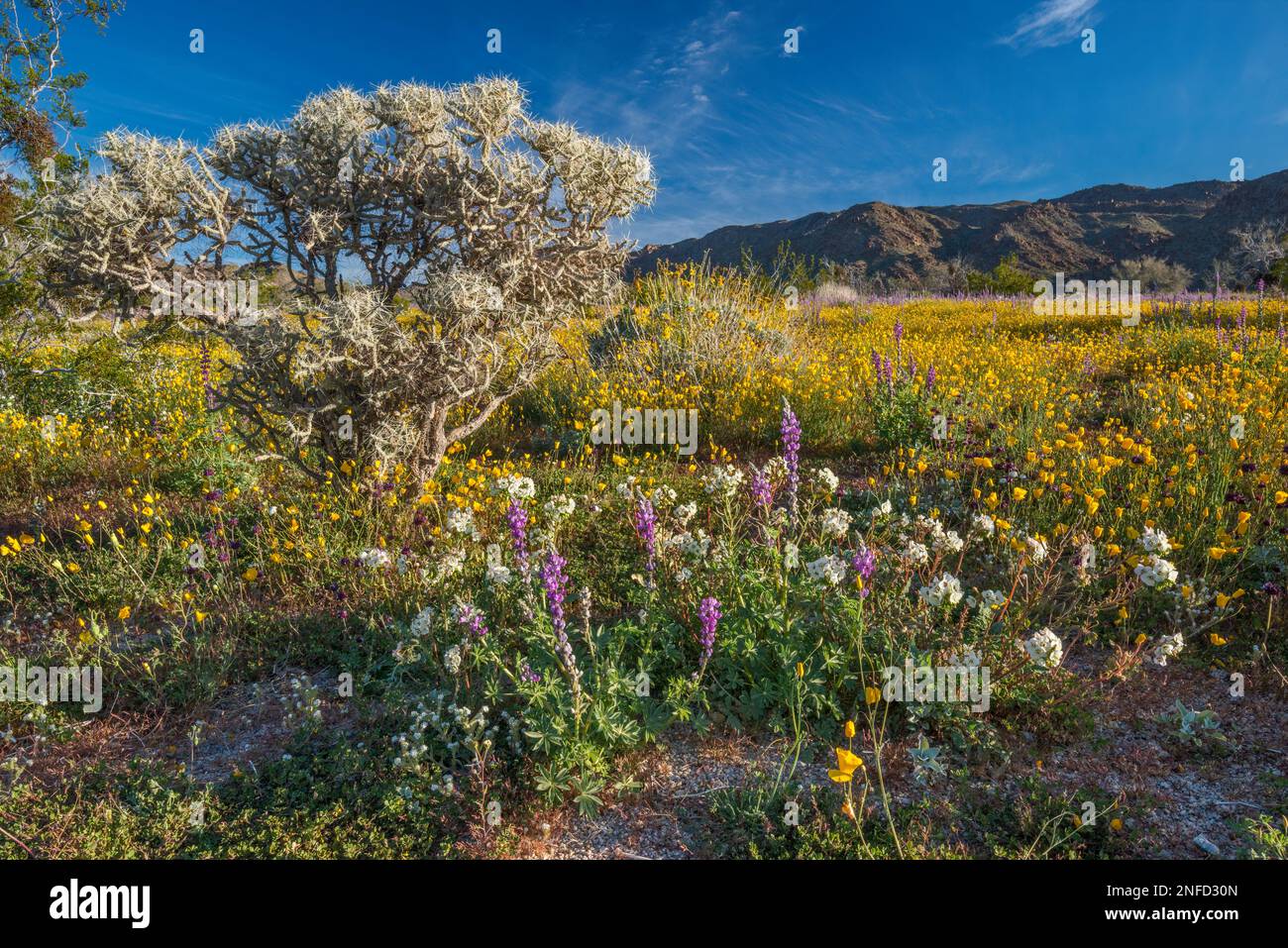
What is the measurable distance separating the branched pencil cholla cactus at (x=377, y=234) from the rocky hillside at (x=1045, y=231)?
4397 cm

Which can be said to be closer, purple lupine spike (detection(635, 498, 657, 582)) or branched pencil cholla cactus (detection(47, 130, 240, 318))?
purple lupine spike (detection(635, 498, 657, 582))

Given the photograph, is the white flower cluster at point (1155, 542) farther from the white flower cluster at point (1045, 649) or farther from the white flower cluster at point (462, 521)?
the white flower cluster at point (462, 521)

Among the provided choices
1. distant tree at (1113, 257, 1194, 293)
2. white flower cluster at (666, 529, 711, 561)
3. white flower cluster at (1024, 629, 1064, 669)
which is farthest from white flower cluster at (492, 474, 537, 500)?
distant tree at (1113, 257, 1194, 293)

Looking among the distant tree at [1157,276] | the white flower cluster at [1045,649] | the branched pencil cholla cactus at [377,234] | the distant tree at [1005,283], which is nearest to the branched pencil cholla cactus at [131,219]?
the branched pencil cholla cactus at [377,234]

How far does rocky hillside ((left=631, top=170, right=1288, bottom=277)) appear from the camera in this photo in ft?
173

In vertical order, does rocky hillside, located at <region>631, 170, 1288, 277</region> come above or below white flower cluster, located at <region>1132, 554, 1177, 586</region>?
above

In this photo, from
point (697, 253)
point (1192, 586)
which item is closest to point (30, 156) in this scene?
point (1192, 586)

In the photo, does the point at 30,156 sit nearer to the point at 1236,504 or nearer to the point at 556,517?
the point at 556,517

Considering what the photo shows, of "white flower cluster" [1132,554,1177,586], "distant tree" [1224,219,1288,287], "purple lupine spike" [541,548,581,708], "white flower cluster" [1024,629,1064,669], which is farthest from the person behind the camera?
"distant tree" [1224,219,1288,287]

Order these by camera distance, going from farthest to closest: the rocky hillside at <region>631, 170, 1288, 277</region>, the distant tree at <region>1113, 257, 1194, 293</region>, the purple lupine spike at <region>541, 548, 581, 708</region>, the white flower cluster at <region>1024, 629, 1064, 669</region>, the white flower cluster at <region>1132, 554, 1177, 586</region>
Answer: the rocky hillside at <region>631, 170, 1288, 277</region>, the distant tree at <region>1113, 257, 1194, 293</region>, the white flower cluster at <region>1132, 554, 1177, 586</region>, the white flower cluster at <region>1024, 629, 1064, 669</region>, the purple lupine spike at <region>541, 548, 581, 708</region>

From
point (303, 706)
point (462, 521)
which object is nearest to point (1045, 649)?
point (462, 521)

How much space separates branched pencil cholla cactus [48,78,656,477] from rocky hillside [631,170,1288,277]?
4397 centimetres

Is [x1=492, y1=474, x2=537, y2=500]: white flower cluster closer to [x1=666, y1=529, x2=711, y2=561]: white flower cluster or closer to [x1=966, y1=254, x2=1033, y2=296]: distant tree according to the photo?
[x1=666, y1=529, x2=711, y2=561]: white flower cluster

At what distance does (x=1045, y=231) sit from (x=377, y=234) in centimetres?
7196
